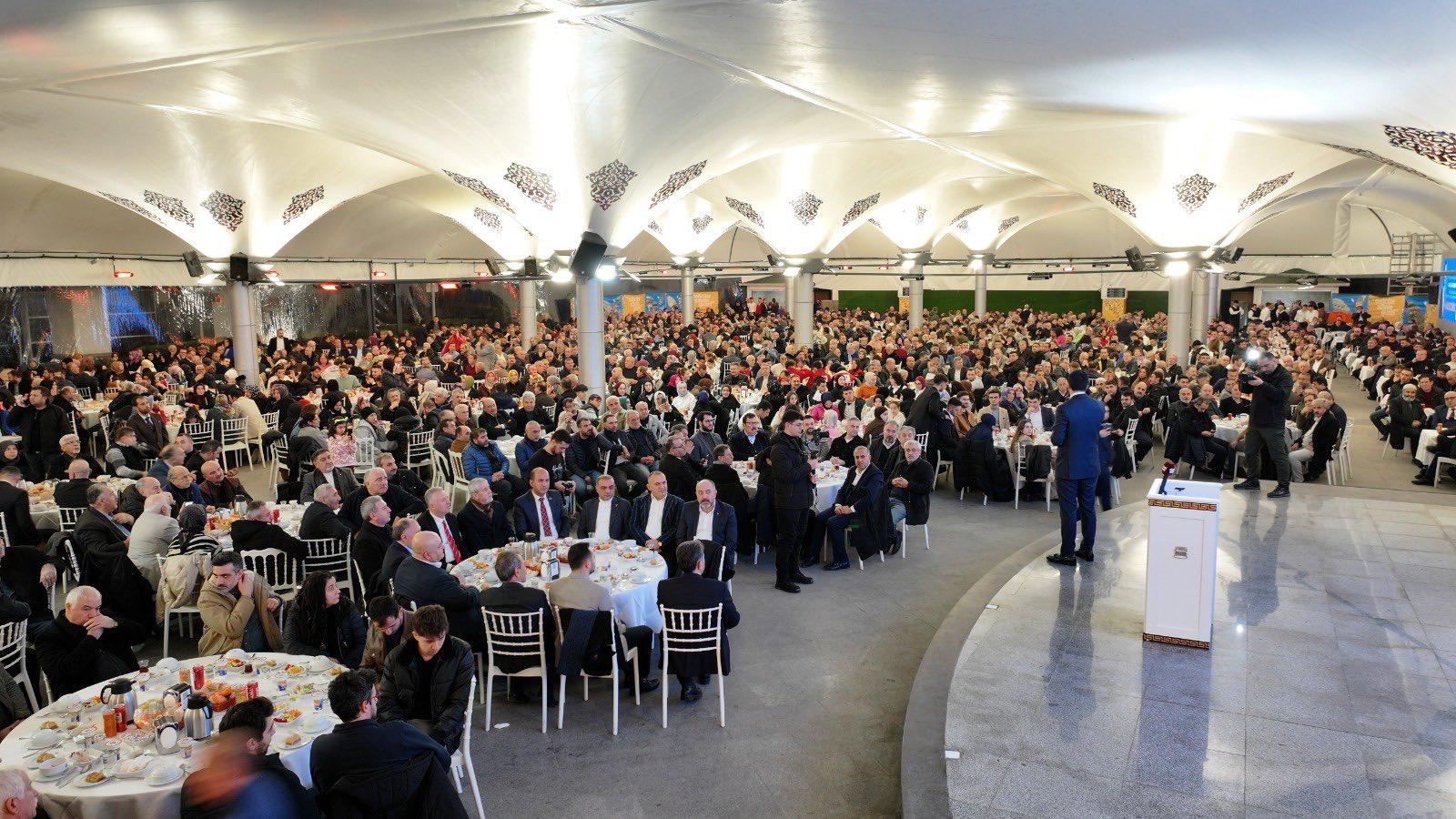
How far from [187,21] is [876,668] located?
6.20 metres

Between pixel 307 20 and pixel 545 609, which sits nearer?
pixel 545 609

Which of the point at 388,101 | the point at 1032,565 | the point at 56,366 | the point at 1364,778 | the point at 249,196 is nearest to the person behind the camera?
the point at 1364,778

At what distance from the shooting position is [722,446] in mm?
8516

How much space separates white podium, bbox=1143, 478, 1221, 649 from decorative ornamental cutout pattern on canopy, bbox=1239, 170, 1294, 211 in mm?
8894

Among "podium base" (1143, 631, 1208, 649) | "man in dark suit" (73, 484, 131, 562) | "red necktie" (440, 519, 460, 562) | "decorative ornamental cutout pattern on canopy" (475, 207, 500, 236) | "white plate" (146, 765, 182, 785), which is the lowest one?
"podium base" (1143, 631, 1208, 649)

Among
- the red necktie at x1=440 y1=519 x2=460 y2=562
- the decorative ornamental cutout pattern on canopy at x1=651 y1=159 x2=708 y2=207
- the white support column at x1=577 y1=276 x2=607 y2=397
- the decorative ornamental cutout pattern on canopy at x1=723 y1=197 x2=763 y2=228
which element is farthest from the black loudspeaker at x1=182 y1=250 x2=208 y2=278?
the red necktie at x1=440 y1=519 x2=460 y2=562

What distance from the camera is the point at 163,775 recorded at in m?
4.05

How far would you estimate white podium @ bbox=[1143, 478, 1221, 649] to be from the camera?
19.0ft

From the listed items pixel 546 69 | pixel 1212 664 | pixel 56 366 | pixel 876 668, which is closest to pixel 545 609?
pixel 876 668

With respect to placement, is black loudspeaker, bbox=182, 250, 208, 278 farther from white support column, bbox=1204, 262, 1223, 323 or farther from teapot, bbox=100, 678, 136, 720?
white support column, bbox=1204, 262, 1223, 323

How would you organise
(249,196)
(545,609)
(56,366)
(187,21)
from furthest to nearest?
(56,366) < (249,196) < (187,21) < (545,609)

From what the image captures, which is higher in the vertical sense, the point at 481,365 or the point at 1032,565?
the point at 481,365

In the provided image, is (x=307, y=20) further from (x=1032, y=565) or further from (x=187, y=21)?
(x=1032, y=565)

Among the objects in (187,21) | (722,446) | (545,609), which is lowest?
(545,609)
